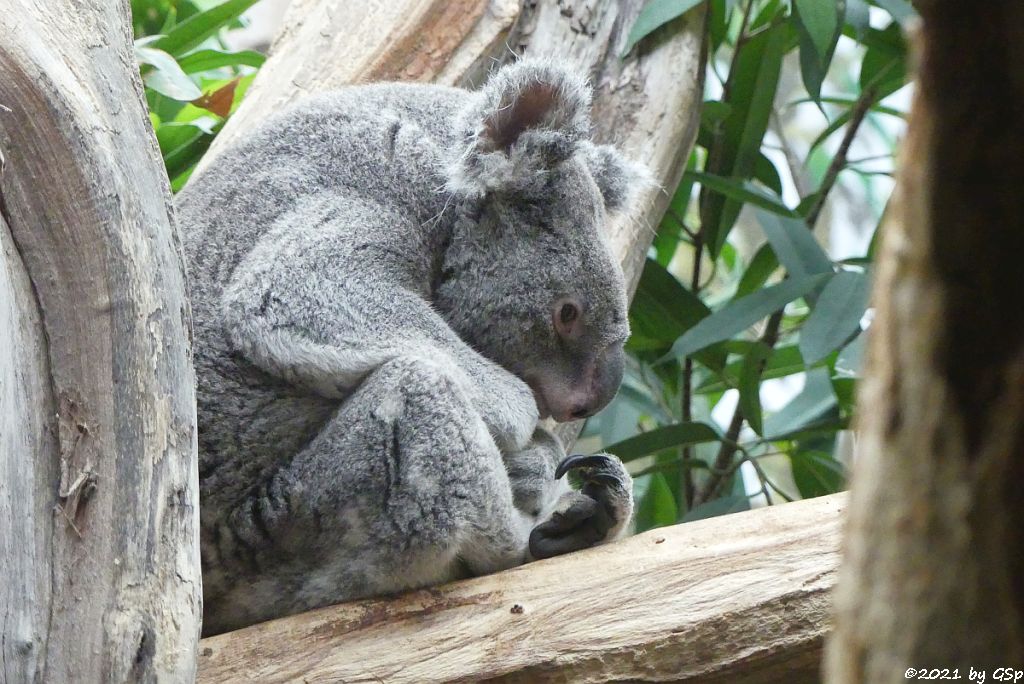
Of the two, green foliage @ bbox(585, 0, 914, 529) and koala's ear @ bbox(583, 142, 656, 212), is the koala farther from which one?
green foliage @ bbox(585, 0, 914, 529)

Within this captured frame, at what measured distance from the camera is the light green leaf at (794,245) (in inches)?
172

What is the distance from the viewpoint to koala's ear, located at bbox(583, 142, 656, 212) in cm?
320

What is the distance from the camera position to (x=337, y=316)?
2492 millimetres

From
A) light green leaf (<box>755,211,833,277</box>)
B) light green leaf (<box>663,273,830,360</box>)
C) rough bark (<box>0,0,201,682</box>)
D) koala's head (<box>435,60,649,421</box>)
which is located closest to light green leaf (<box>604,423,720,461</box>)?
light green leaf (<box>663,273,830,360</box>)

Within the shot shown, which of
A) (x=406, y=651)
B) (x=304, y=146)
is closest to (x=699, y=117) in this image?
(x=304, y=146)

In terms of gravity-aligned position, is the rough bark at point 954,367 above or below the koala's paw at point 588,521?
above

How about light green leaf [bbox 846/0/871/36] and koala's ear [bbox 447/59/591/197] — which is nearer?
koala's ear [bbox 447/59/591/197]

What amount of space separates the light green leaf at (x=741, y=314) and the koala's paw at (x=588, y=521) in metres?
1.44

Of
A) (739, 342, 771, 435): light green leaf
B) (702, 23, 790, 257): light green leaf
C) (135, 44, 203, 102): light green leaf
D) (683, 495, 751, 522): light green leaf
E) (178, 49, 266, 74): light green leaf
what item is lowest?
(683, 495, 751, 522): light green leaf

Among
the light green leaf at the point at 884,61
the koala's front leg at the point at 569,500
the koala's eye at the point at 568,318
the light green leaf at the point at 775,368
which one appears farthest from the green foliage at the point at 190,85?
the light green leaf at the point at 884,61

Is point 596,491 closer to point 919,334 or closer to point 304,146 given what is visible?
point 304,146

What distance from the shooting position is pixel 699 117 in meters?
3.96

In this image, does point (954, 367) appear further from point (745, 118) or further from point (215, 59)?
point (215, 59)

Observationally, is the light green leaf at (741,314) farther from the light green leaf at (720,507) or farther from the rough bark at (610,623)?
the rough bark at (610,623)
